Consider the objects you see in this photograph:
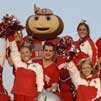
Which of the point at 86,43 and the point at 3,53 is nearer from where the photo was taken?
the point at 3,53

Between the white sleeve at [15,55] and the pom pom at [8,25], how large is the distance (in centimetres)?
14

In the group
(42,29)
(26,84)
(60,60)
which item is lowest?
(26,84)

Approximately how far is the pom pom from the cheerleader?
0.77 metres

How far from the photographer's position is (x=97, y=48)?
7645 mm

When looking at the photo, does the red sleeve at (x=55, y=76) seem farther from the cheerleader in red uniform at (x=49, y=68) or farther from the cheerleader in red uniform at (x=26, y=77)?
the cheerleader in red uniform at (x=26, y=77)

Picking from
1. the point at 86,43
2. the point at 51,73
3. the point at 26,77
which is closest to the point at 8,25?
the point at 26,77

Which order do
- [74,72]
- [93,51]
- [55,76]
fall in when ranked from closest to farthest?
[74,72] < [55,76] < [93,51]

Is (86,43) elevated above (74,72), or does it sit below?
above

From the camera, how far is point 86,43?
743cm

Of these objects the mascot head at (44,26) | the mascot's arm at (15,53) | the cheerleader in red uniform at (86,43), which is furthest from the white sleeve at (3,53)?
the cheerleader in red uniform at (86,43)

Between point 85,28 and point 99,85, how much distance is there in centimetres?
102

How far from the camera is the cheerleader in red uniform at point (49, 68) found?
22.6 ft

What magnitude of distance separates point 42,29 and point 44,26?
6 cm

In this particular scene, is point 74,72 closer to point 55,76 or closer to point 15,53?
point 55,76
